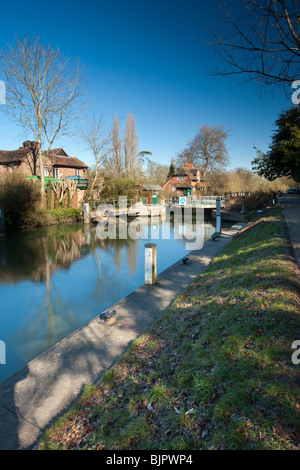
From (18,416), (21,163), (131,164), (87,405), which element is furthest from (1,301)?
(131,164)

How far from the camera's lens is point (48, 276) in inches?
342

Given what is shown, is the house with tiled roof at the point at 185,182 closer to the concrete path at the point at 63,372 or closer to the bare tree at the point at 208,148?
the bare tree at the point at 208,148

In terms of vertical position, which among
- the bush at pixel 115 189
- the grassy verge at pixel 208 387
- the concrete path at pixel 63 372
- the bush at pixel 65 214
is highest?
the bush at pixel 115 189

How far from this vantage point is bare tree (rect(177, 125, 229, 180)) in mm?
39375

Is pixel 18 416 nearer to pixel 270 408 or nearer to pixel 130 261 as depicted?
pixel 270 408

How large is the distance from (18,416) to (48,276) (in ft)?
21.0

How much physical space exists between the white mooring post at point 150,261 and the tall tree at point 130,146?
31.4 meters

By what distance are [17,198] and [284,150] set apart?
57.5 ft

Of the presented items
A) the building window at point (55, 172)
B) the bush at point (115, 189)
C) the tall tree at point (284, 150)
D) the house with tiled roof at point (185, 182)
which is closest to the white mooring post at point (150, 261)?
the tall tree at point (284, 150)

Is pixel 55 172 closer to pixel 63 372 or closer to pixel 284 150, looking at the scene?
pixel 284 150

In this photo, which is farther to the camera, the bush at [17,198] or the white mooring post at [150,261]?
the bush at [17,198]

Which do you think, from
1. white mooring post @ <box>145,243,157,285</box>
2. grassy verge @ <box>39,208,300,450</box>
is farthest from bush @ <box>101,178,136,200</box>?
grassy verge @ <box>39,208,300,450</box>

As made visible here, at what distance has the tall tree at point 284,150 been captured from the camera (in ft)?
45.4

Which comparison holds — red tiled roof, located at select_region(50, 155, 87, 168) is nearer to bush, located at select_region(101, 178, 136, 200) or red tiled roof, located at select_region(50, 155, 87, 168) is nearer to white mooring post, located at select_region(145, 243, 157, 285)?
bush, located at select_region(101, 178, 136, 200)
